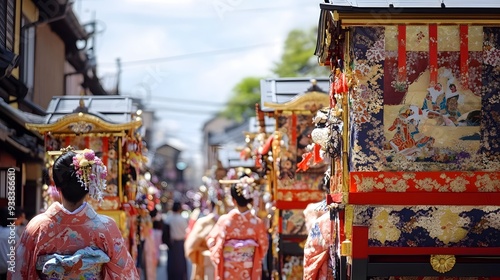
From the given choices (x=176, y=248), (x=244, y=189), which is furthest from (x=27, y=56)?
(x=244, y=189)

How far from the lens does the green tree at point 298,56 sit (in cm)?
4662

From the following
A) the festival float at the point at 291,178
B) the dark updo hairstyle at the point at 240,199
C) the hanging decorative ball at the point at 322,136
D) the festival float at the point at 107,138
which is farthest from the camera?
the festival float at the point at 291,178

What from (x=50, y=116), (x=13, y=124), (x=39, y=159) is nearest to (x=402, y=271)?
(x=50, y=116)

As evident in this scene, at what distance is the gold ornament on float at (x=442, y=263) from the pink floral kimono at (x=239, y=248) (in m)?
5.11

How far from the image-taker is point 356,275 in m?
9.42

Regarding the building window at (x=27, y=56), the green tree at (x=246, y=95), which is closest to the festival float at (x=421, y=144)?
the building window at (x=27, y=56)

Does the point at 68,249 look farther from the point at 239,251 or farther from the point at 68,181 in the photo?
the point at 239,251

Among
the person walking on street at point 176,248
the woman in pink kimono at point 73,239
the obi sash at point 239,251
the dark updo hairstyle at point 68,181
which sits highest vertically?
the dark updo hairstyle at point 68,181

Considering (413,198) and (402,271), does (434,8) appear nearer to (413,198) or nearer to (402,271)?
(413,198)

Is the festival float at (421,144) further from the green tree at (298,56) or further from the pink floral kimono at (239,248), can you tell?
the green tree at (298,56)

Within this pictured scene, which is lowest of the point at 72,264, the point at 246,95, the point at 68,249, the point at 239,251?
the point at 239,251

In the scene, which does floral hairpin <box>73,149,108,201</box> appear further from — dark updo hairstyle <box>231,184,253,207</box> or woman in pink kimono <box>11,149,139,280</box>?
dark updo hairstyle <box>231,184,253,207</box>

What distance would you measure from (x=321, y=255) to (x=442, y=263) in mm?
2036

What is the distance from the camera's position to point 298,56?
1900 inches
